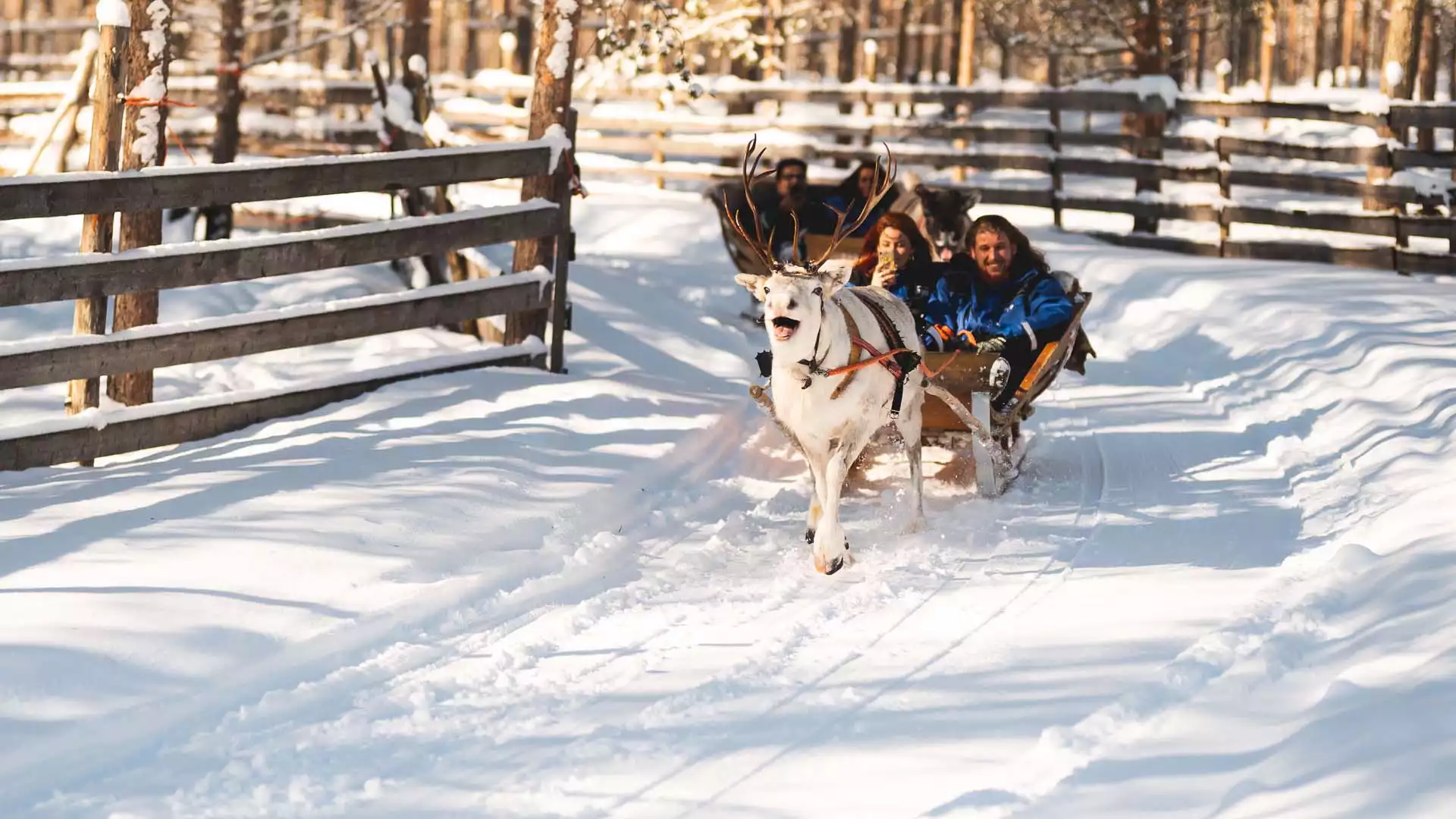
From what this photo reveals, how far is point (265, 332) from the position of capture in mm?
8438

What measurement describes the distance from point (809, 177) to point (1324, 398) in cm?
1359

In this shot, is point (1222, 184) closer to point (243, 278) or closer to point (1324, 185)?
point (1324, 185)

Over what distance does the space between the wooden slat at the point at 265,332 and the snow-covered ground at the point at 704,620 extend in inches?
16.6

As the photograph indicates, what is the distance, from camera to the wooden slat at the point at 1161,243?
60.2 ft

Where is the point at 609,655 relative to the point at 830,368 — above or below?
below

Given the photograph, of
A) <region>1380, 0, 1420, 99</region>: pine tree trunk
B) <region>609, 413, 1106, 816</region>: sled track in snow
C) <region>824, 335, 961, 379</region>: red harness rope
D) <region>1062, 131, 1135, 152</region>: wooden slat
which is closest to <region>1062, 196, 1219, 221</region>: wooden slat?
<region>1062, 131, 1135, 152</region>: wooden slat

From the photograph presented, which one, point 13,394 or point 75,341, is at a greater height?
point 75,341

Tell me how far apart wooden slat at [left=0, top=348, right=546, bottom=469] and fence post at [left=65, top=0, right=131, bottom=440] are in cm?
28

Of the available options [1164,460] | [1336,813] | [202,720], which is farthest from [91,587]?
[1164,460]

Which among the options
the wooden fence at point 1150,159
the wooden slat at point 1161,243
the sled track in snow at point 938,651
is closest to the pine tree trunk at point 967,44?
the wooden fence at point 1150,159

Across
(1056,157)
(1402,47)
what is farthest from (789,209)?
(1402,47)

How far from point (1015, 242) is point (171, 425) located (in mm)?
4592

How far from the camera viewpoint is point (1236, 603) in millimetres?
6301

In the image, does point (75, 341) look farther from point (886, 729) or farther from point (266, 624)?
point (886, 729)
